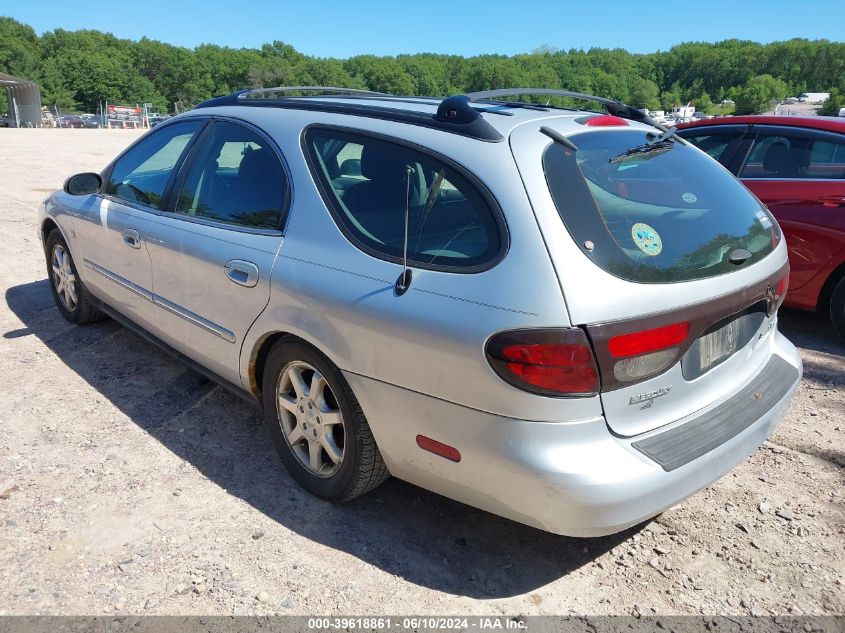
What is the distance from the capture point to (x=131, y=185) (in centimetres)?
408

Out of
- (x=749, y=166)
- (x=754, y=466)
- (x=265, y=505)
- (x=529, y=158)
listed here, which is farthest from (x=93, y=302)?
(x=749, y=166)

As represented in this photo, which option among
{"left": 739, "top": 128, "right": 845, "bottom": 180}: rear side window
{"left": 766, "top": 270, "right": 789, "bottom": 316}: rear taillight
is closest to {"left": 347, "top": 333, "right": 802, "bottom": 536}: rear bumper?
{"left": 766, "top": 270, "right": 789, "bottom": 316}: rear taillight

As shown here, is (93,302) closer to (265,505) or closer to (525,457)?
(265,505)

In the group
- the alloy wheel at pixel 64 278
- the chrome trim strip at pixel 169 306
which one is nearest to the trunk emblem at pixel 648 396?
the chrome trim strip at pixel 169 306

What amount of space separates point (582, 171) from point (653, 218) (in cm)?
32

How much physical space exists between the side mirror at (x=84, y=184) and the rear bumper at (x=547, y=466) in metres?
2.86

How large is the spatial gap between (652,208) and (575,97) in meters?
0.91

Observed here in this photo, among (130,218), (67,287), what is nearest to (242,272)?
(130,218)

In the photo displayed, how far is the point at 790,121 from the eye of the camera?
5293 mm

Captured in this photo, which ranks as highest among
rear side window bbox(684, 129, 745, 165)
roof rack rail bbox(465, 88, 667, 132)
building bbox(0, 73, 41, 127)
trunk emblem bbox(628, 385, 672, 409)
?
building bbox(0, 73, 41, 127)

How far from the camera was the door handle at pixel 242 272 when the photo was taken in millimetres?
2922

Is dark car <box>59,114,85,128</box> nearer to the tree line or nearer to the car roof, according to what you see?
the tree line

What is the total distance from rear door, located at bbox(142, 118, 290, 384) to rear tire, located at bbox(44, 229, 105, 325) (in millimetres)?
1402

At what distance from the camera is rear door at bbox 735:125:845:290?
15.7 ft
